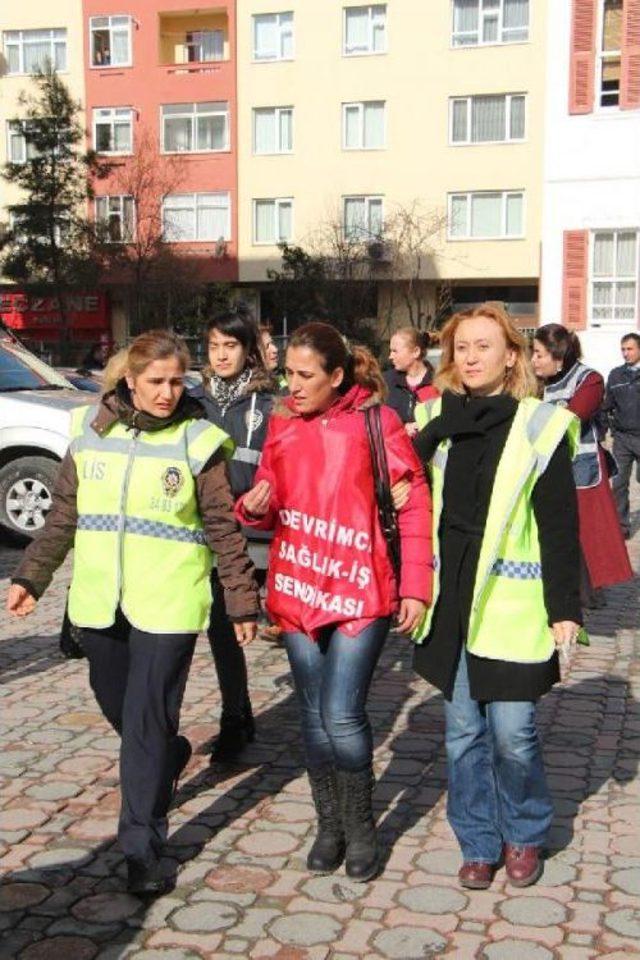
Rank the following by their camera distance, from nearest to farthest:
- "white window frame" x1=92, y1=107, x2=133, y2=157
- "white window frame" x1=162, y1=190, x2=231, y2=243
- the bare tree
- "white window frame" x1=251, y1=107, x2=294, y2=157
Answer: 1. the bare tree
2. "white window frame" x1=251, y1=107, x2=294, y2=157
3. "white window frame" x1=162, y1=190, x2=231, y2=243
4. "white window frame" x1=92, y1=107, x2=133, y2=157

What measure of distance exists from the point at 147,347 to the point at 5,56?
1712 inches

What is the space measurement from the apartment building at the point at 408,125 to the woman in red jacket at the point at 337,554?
116ft

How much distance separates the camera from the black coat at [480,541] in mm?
3900

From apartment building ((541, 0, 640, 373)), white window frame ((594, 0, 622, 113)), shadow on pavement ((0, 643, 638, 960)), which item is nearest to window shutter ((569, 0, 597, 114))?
apartment building ((541, 0, 640, 373))

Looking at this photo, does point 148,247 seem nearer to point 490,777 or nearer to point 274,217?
point 274,217

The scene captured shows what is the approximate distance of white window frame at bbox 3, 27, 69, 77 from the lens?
43.0m

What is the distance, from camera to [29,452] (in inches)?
461

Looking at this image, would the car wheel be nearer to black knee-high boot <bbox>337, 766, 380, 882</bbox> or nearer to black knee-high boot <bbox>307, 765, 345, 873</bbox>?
black knee-high boot <bbox>307, 765, 345, 873</bbox>

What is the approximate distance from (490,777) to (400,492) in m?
1.02

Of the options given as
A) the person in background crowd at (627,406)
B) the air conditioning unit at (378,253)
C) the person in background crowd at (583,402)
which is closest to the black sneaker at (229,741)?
the person in background crowd at (583,402)

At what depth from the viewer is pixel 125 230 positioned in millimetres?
41469

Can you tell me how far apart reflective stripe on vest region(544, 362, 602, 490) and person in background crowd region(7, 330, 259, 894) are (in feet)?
12.2

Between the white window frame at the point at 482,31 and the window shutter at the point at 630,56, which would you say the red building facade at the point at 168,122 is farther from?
the window shutter at the point at 630,56

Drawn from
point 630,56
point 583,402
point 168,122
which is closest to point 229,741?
point 583,402
